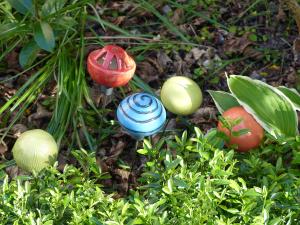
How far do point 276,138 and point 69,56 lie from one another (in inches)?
51.7

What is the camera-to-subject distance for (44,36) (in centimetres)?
280

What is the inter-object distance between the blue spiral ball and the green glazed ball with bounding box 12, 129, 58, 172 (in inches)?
13.9

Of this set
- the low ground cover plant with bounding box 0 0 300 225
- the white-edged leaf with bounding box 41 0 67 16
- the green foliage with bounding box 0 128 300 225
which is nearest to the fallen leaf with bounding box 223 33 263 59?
the low ground cover plant with bounding box 0 0 300 225

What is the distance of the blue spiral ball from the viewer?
2.31 meters

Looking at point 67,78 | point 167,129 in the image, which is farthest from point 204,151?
point 67,78

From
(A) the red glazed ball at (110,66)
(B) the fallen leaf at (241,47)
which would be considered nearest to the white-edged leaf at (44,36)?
(A) the red glazed ball at (110,66)

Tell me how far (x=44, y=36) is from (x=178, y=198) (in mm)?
1154

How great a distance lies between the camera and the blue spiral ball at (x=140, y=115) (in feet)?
7.59

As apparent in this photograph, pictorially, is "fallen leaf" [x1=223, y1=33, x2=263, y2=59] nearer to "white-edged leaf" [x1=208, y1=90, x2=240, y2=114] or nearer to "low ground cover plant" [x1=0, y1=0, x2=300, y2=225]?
"low ground cover plant" [x1=0, y1=0, x2=300, y2=225]

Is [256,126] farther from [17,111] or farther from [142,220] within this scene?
[17,111]

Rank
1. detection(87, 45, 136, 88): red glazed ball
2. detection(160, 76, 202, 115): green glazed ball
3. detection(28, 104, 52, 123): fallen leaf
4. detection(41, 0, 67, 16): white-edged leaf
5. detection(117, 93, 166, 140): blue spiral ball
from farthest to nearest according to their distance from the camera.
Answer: detection(28, 104, 52, 123): fallen leaf → detection(41, 0, 67, 16): white-edged leaf → detection(160, 76, 202, 115): green glazed ball → detection(87, 45, 136, 88): red glazed ball → detection(117, 93, 166, 140): blue spiral ball

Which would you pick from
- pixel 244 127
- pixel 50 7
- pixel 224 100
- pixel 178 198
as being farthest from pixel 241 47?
pixel 178 198

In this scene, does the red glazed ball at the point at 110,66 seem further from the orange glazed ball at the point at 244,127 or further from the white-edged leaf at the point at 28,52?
the white-edged leaf at the point at 28,52

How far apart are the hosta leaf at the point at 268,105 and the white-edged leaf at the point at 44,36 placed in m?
0.85
